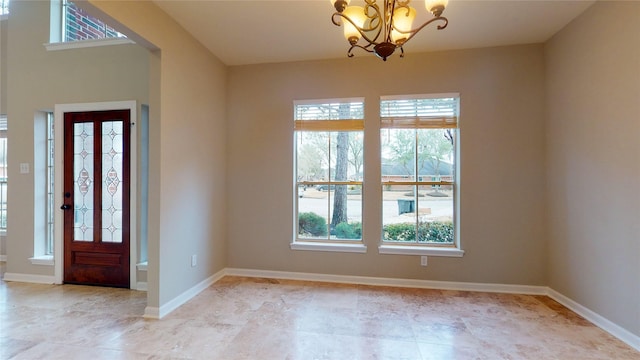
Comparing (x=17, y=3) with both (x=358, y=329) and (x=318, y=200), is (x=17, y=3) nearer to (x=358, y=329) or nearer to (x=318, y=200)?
(x=318, y=200)

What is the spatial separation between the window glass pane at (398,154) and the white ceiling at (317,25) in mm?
979

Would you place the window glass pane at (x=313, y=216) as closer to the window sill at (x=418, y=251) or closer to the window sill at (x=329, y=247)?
the window sill at (x=329, y=247)

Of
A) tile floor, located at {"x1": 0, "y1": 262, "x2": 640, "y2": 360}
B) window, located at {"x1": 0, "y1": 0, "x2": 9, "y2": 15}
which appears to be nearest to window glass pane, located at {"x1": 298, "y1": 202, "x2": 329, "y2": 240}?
tile floor, located at {"x1": 0, "y1": 262, "x2": 640, "y2": 360}

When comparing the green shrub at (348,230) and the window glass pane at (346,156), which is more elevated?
the window glass pane at (346,156)

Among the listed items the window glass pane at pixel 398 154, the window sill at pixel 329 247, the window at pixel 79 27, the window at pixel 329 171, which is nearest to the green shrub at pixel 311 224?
the window at pixel 329 171

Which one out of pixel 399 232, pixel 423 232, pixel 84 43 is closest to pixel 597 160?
pixel 423 232

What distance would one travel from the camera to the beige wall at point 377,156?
130 inches

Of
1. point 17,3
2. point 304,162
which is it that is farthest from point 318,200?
point 17,3

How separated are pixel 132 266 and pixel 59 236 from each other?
3.45 feet

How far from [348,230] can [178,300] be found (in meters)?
2.08

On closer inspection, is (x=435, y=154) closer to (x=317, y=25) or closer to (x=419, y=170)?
(x=419, y=170)

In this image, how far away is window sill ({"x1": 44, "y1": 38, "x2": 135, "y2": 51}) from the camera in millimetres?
3418

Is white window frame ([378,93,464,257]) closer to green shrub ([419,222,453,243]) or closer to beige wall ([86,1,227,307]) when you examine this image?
green shrub ([419,222,453,243])

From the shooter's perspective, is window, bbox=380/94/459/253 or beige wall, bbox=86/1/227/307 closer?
beige wall, bbox=86/1/227/307
